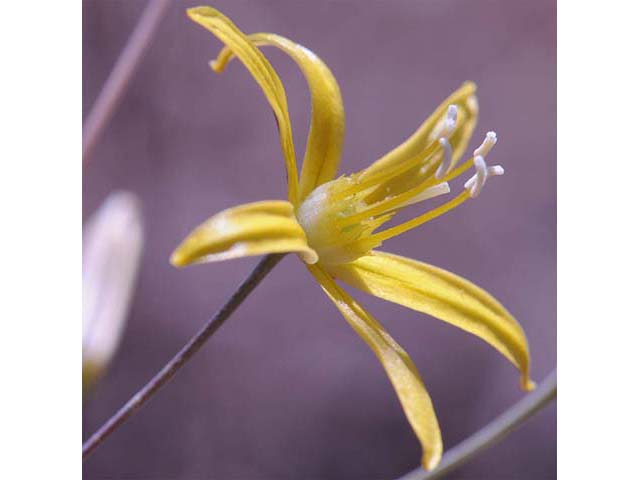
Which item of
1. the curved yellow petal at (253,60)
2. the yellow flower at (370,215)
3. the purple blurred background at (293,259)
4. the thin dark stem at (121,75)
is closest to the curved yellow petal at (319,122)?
the yellow flower at (370,215)

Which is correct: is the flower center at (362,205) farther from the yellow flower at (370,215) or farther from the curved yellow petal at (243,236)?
the curved yellow petal at (243,236)

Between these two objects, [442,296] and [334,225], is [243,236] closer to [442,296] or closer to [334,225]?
[334,225]

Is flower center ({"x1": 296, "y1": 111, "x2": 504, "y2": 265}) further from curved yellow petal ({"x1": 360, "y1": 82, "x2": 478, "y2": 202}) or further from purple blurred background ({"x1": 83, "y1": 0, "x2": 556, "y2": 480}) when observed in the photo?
purple blurred background ({"x1": 83, "y1": 0, "x2": 556, "y2": 480})

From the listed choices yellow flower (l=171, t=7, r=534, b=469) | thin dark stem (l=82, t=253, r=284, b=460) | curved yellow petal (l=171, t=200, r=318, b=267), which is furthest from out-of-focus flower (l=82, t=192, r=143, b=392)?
curved yellow petal (l=171, t=200, r=318, b=267)

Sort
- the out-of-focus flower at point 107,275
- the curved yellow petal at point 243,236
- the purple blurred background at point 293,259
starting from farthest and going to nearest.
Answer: the purple blurred background at point 293,259, the out-of-focus flower at point 107,275, the curved yellow petal at point 243,236
